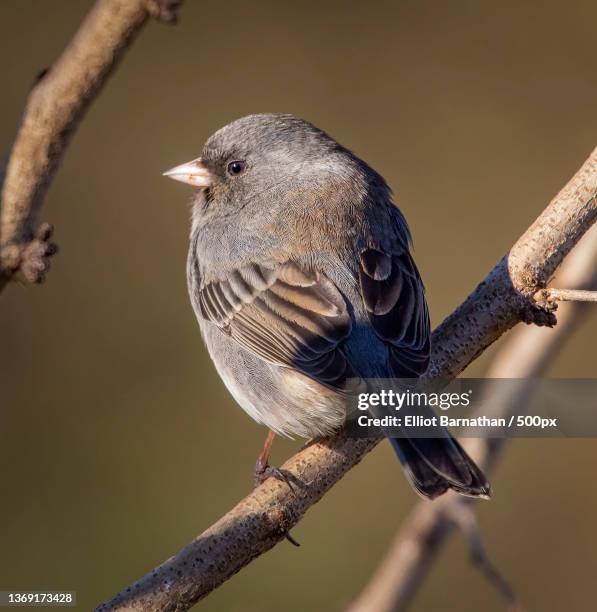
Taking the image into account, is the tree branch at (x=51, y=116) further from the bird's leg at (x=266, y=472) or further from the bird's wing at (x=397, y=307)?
the bird's wing at (x=397, y=307)

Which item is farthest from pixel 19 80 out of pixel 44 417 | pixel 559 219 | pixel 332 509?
pixel 559 219

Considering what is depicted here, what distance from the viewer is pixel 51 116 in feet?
5.31

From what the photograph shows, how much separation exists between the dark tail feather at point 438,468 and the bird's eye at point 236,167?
1.47 meters

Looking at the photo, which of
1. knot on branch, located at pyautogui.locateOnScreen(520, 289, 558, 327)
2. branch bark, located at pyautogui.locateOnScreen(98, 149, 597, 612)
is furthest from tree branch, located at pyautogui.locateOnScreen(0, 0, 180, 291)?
knot on branch, located at pyautogui.locateOnScreen(520, 289, 558, 327)

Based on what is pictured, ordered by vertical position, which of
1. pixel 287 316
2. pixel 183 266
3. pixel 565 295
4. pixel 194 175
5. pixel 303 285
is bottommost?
pixel 287 316

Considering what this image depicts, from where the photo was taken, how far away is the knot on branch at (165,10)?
1472mm

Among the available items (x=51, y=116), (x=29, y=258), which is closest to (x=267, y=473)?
(x=29, y=258)

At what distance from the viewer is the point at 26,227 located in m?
1.69

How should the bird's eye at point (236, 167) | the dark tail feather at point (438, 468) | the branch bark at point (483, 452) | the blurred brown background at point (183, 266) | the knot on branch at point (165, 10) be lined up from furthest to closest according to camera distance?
the blurred brown background at point (183, 266) → the bird's eye at point (236, 167) → the branch bark at point (483, 452) → the dark tail feather at point (438, 468) → the knot on branch at point (165, 10)

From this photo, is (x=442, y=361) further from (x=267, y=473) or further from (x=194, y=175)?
(x=194, y=175)

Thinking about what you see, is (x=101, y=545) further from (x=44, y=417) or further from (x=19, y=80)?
(x=19, y=80)

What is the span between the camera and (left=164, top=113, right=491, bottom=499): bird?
2.82 meters

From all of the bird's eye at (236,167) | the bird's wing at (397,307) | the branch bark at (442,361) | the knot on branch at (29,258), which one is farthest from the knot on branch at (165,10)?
the bird's eye at (236,167)

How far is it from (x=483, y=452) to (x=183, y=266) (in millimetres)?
2968
